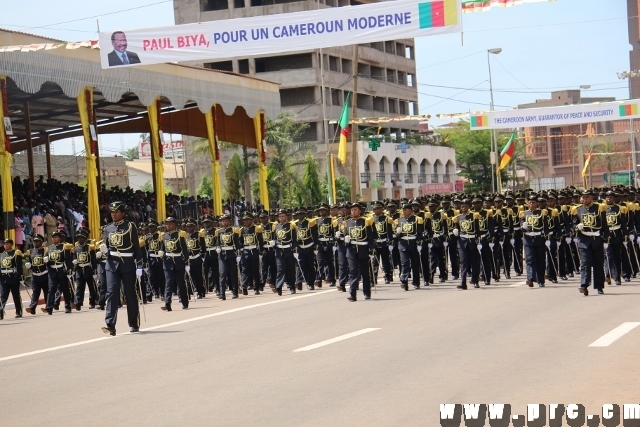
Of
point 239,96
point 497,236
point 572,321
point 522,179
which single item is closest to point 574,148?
point 522,179

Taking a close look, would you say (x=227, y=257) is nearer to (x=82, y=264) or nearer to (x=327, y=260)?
(x=327, y=260)

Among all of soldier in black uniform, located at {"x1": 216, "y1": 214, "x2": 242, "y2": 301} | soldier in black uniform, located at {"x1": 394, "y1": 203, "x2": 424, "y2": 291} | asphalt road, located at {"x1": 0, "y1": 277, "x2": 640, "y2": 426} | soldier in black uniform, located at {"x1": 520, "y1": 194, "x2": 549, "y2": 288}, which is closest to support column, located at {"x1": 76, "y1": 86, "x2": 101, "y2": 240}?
soldier in black uniform, located at {"x1": 216, "y1": 214, "x2": 242, "y2": 301}

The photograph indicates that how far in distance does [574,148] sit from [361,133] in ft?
169

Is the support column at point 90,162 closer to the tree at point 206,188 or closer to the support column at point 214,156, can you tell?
the support column at point 214,156

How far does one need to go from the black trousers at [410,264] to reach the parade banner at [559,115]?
69.2ft

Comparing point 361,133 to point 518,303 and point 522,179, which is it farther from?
point 518,303

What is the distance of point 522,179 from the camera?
116m

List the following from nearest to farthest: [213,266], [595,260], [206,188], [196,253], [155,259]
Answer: [595,260] → [196,253] → [155,259] → [213,266] → [206,188]

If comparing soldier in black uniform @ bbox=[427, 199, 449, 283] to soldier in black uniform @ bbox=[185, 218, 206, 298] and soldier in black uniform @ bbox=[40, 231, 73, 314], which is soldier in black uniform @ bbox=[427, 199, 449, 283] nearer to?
soldier in black uniform @ bbox=[185, 218, 206, 298]

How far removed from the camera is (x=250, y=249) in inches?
1016

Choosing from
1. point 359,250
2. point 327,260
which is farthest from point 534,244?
point 327,260

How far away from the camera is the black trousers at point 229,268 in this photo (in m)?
24.6

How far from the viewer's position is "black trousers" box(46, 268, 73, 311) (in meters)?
23.9

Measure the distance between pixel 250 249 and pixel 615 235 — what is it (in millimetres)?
8786
